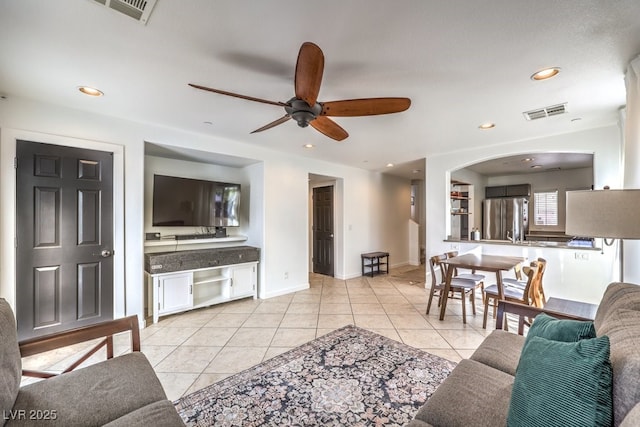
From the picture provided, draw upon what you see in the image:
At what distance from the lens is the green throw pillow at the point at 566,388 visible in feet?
2.78

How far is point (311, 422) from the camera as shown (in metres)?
1.70

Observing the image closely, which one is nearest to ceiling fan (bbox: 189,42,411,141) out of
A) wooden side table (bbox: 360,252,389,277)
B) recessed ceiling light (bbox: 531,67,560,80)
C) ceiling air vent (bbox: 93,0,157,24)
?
ceiling air vent (bbox: 93,0,157,24)

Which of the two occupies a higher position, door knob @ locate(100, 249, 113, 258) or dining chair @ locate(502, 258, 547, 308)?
door knob @ locate(100, 249, 113, 258)

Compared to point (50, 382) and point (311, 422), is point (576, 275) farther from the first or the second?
point (50, 382)

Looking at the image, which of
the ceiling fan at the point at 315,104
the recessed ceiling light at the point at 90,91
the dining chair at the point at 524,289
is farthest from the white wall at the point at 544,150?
the recessed ceiling light at the point at 90,91

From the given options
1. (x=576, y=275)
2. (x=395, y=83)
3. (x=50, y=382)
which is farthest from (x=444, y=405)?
(x=576, y=275)

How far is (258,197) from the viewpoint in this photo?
14.6ft

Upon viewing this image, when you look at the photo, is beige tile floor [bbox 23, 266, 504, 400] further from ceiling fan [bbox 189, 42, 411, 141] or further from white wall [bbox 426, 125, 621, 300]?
ceiling fan [bbox 189, 42, 411, 141]

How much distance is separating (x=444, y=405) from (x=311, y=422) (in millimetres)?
906

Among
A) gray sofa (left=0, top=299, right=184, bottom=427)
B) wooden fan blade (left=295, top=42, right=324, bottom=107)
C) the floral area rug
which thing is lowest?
the floral area rug

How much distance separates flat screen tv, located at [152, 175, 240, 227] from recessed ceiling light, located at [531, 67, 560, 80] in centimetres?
386

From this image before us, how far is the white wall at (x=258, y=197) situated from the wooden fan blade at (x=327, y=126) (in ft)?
6.31

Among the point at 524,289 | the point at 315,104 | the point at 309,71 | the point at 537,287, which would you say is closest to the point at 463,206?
the point at 537,287

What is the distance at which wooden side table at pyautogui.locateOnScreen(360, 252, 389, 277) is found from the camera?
5941 millimetres
